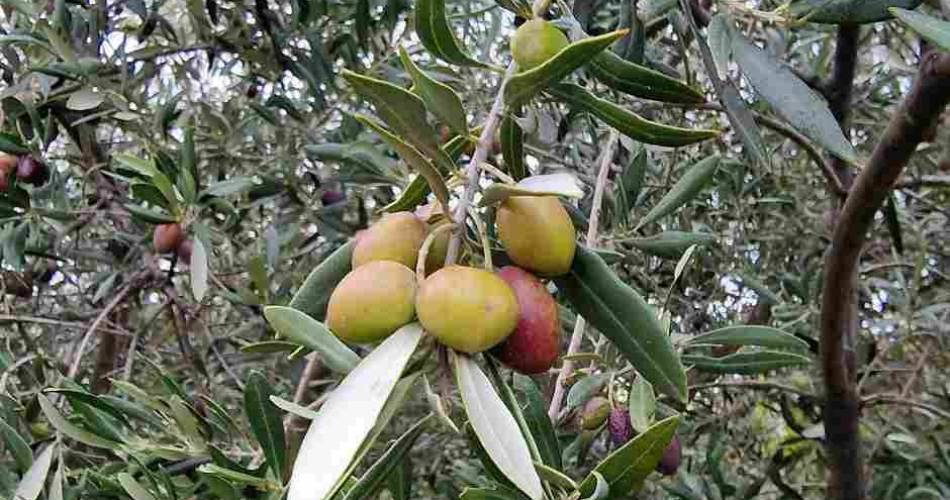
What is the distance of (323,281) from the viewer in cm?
83

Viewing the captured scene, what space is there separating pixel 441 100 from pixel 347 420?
219 millimetres

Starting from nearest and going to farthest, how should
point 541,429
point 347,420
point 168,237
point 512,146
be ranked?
point 347,420, point 512,146, point 541,429, point 168,237

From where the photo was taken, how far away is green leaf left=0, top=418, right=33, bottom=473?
1.33m

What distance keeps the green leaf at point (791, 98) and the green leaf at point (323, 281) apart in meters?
0.32

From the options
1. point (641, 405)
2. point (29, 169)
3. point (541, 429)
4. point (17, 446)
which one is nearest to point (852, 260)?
point (641, 405)

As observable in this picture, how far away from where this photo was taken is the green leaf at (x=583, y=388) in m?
1.15

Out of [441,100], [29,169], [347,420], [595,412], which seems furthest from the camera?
[29,169]

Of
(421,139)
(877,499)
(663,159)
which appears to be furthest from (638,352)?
(663,159)

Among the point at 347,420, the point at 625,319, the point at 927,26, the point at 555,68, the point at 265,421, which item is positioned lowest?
the point at 265,421

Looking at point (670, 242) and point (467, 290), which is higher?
point (670, 242)

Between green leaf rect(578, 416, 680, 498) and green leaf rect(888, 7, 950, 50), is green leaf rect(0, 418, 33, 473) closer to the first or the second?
green leaf rect(578, 416, 680, 498)

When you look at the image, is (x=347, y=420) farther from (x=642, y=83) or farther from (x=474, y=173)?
(x=642, y=83)

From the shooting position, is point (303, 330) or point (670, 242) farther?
point (670, 242)

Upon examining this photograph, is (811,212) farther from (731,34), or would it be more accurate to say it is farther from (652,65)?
(731,34)
